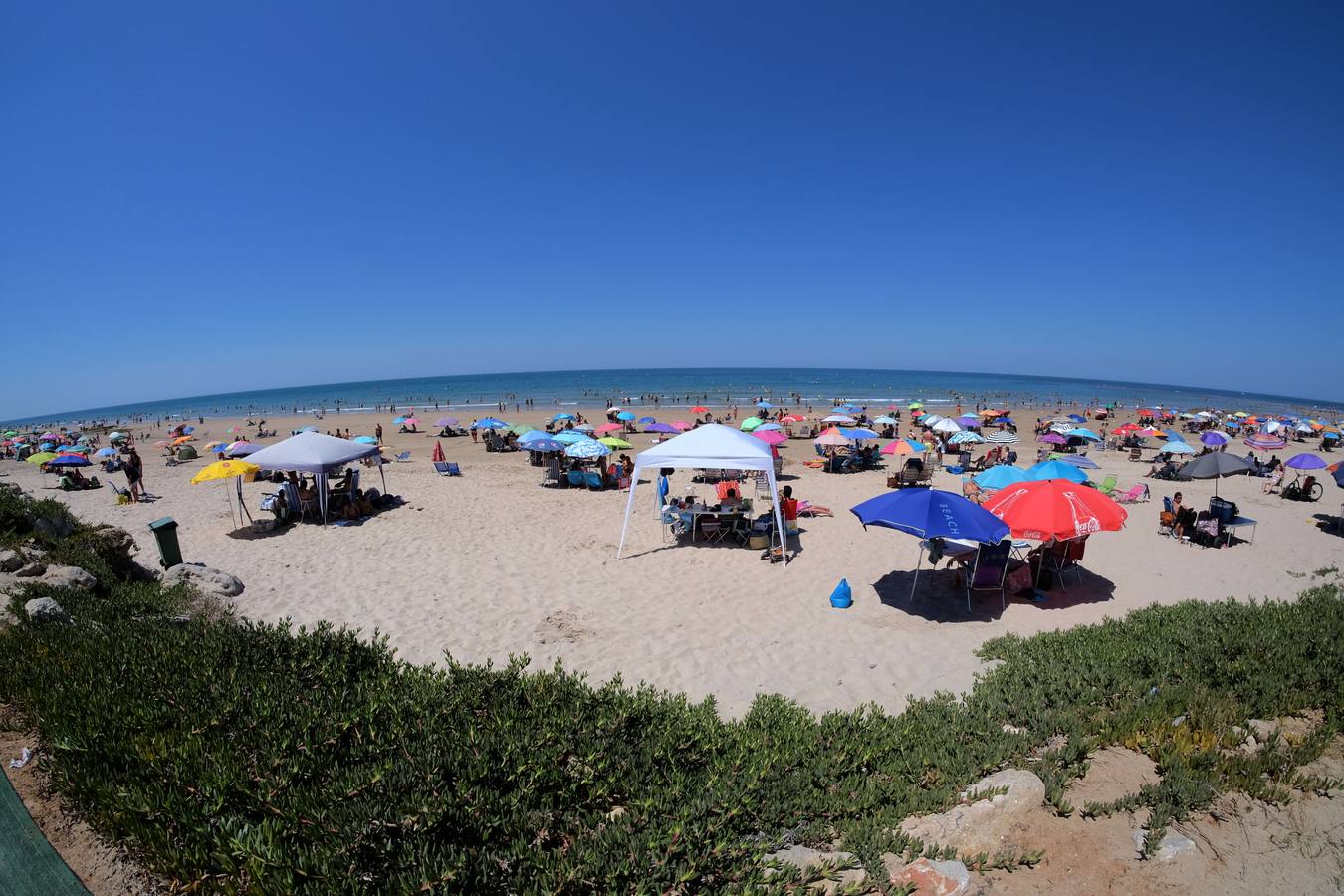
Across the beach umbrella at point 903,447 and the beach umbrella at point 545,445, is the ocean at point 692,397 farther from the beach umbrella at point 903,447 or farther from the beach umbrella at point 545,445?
the beach umbrella at point 903,447

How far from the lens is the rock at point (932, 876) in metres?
2.85

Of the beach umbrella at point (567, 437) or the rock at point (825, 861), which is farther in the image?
the beach umbrella at point (567, 437)

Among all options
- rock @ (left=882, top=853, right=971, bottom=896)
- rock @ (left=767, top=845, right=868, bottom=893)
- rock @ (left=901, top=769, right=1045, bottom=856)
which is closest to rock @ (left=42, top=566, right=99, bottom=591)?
rock @ (left=767, top=845, right=868, bottom=893)

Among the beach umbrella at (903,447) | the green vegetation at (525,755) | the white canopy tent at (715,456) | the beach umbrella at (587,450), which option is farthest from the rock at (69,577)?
the beach umbrella at (903,447)

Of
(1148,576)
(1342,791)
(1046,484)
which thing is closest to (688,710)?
(1342,791)

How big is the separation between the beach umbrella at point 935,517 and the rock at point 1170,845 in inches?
169

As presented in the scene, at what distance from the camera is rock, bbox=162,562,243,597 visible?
829 centimetres

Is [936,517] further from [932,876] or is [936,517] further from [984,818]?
[932,876]

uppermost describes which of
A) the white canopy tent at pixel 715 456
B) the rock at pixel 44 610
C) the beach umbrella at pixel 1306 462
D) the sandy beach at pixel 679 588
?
the white canopy tent at pixel 715 456

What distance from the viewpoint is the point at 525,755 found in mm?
3369

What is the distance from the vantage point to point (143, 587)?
7.20 m

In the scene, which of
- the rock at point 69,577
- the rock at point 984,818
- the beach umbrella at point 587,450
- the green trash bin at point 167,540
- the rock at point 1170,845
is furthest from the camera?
the beach umbrella at point 587,450

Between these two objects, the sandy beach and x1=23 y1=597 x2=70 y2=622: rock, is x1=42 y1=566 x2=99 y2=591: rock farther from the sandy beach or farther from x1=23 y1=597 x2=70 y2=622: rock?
the sandy beach

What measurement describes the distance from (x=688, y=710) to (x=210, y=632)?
413 cm
